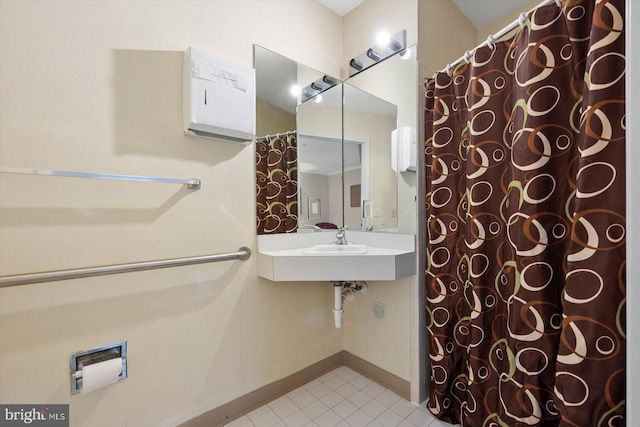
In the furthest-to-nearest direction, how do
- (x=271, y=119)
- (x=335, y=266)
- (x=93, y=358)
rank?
(x=271, y=119)
(x=335, y=266)
(x=93, y=358)

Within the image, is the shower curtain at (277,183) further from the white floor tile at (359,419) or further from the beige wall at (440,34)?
the white floor tile at (359,419)

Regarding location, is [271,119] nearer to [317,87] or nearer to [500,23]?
[317,87]

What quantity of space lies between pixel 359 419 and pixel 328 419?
17 centimetres

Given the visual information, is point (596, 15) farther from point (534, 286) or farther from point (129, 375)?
point (129, 375)

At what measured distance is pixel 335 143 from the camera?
2.01 meters

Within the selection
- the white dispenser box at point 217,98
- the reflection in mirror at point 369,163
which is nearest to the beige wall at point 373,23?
the reflection in mirror at point 369,163

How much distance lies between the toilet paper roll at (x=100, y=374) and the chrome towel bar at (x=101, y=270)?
13.6 inches

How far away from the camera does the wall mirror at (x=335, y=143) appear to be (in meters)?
1.70

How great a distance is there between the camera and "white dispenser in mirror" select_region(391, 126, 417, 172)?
5.49 ft

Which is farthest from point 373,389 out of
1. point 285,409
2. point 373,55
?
point 373,55

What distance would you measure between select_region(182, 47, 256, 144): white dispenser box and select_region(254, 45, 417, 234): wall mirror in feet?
0.63

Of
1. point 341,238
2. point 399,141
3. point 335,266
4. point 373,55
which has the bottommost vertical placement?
point 335,266

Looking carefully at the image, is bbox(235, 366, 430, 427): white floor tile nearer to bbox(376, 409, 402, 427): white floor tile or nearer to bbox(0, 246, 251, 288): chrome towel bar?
bbox(376, 409, 402, 427): white floor tile

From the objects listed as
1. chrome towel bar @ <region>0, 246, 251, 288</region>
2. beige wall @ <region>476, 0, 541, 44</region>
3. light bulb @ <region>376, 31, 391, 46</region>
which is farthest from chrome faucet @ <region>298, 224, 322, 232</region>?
beige wall @ <region>476, 0, 541, 44</region>
